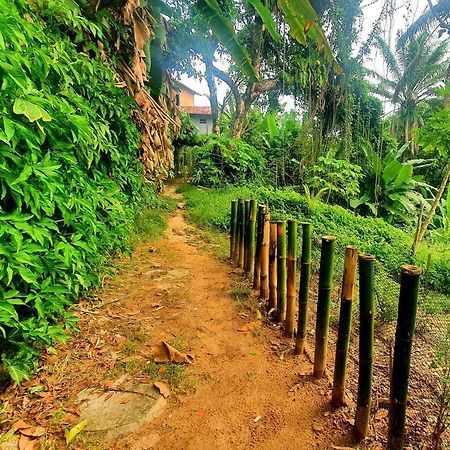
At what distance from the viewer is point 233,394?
1873 mm

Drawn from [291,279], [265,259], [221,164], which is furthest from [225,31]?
[221,164]

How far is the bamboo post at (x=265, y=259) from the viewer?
2.93m

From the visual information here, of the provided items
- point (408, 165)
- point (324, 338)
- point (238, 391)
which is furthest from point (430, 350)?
point (408, 165)

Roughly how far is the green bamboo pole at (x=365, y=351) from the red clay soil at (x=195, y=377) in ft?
0.38

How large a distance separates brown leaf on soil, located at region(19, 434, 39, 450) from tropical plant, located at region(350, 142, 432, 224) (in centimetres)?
864

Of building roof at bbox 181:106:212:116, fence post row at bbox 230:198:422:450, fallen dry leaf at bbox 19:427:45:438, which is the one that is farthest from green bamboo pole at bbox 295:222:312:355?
building roof at bbox 181:106:212:116

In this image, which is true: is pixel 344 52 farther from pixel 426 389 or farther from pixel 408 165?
pixel 426 389

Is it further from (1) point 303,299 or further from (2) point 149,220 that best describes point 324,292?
(2) point 149,220

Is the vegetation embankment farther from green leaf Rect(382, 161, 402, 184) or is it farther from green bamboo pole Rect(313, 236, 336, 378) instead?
green leaf Rect(382, 161, 402, 184)

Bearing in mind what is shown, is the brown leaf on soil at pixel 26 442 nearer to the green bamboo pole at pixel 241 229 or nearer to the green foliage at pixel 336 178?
the green bamboo pole at pixel 241 229

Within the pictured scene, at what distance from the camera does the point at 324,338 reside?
192 centimetres

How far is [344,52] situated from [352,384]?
9.01 metres

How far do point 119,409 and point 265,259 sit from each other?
171 cm

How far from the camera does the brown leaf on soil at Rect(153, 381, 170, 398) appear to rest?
6.07ft
